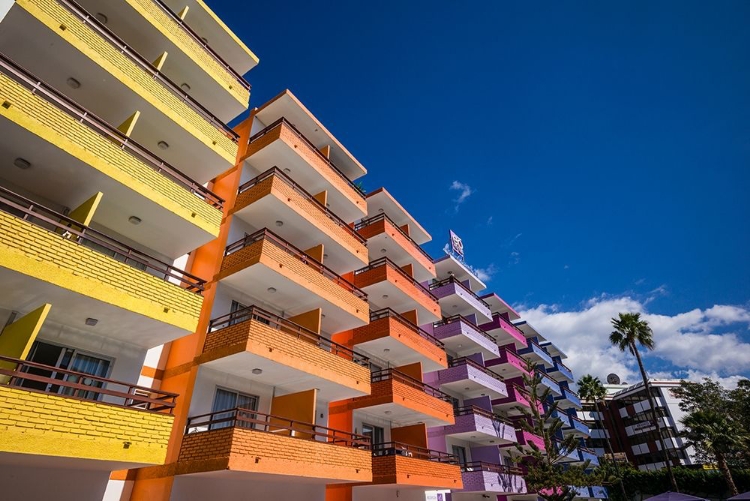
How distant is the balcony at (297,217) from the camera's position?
58.4 feet

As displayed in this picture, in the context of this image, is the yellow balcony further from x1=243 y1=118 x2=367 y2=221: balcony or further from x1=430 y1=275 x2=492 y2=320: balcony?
x1=430 y1=275 x2=492 y2=320: balcony

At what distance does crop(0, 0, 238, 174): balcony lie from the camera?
40.0 ft

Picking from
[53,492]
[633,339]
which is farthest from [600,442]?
[53,492]

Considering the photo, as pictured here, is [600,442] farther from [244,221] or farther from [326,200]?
[244,221]

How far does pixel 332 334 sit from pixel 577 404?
41.6 metres

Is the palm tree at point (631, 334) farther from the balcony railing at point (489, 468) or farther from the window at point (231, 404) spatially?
the window at point (231, 404)

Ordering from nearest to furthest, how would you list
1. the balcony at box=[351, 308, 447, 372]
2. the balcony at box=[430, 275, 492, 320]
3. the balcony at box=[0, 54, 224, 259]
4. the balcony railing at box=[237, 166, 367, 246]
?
the balcony at box=[0, 54, 224, 259] → the balcony railing at box=[237, 166, 367, 246] → the balcony at box=[351, 308, 447, 372] → the balcony at box=[430, 275, 492, 320]

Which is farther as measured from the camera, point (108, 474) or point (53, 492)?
point (108, 474)

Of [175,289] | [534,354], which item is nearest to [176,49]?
[175,289]

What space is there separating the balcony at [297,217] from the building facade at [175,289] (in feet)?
0.35

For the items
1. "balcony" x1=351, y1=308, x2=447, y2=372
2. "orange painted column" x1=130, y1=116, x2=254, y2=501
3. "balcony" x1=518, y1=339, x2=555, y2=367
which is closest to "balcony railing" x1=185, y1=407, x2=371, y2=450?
"orange painted column" x1=130, y1=116, x2=254, y2=501

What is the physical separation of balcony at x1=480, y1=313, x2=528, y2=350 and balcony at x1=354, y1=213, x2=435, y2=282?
38.2ft

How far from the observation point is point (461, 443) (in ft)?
93.9

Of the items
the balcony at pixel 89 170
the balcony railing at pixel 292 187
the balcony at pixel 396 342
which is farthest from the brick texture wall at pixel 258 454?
the balcony railing at pixel 292 187
